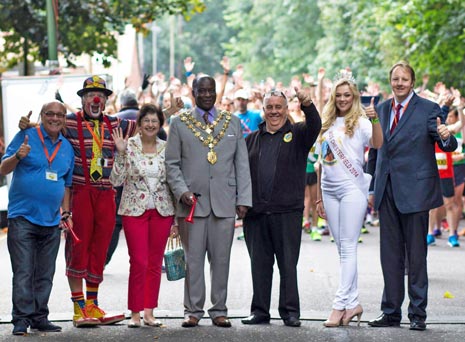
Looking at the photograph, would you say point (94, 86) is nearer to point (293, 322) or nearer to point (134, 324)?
point (134, 324)

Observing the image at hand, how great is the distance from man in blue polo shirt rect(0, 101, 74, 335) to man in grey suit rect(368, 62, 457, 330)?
262cm

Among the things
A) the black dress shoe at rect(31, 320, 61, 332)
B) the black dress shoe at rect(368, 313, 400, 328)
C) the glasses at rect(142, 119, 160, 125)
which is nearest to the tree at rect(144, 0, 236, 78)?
the glasses at rect(142, 119, 160, 125)

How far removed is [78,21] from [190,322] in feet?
48.6

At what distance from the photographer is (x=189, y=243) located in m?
10.4

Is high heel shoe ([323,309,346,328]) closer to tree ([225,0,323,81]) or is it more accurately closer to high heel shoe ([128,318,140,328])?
high heel shoe ([128,318,140,328])

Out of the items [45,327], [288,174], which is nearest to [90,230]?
[45,327]

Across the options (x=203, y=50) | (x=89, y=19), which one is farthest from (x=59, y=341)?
(x=203, y=50)

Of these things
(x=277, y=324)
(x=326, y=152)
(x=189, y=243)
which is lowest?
(x=277, y=324)

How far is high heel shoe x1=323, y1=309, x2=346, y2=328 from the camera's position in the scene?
33.4 ft

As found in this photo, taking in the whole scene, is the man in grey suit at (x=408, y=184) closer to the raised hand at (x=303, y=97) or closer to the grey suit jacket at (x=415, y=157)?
the grey suit jacket at (x=415, y=157)

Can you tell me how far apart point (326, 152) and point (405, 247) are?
45.2 inches

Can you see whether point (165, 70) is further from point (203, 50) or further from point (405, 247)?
point (405, 247)

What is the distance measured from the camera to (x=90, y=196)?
10352 mm

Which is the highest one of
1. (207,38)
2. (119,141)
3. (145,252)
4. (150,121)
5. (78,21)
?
(207,38)
